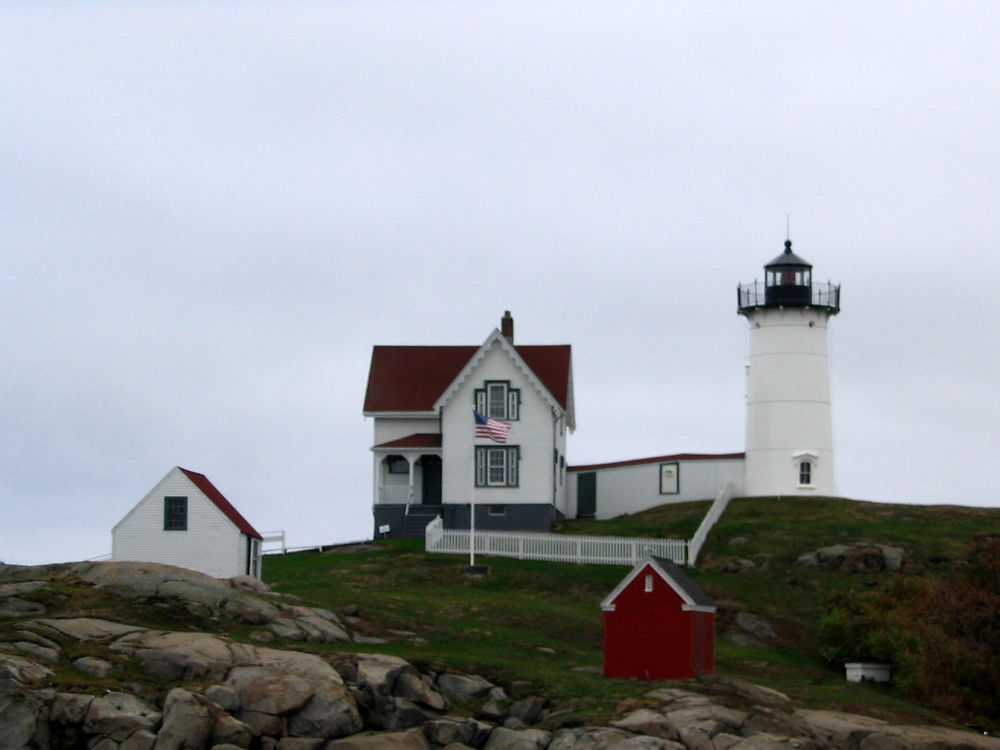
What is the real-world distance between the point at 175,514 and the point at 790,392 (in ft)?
91.8

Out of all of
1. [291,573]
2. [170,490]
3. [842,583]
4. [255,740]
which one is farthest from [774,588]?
[255,740]

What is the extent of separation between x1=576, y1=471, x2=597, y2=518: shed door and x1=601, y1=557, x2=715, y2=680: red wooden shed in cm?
2678

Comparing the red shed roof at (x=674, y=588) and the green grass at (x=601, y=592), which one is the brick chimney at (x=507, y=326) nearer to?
the green grass at (x=601, y=592)

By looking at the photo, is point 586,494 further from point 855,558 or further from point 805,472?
point 855,558

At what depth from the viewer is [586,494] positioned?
2768 inches

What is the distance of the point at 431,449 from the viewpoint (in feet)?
216

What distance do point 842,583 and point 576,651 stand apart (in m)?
11.8

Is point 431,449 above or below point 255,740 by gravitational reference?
above

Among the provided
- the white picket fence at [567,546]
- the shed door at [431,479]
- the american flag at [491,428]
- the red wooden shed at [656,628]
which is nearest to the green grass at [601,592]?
the white picket fence at [567,546]

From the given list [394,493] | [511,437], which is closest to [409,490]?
[394,493]

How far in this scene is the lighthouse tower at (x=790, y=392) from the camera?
222 feet

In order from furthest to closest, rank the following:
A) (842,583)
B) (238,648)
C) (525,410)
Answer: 1. (525,410)
2. (842,583)
3. (238,648)

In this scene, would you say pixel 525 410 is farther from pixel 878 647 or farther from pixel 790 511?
pixel 878 647

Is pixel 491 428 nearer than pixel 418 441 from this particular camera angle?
Yes
